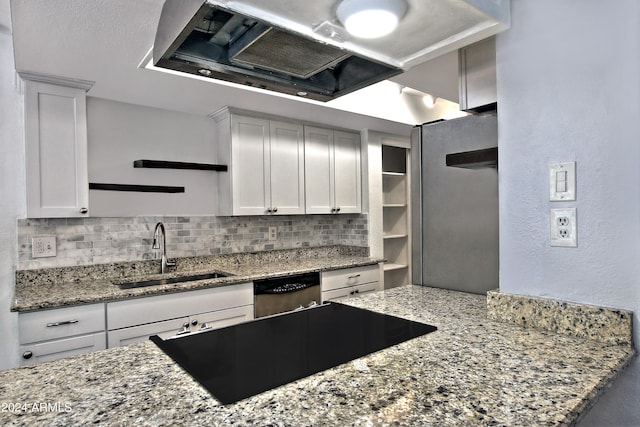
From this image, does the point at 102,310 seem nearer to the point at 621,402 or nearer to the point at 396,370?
the point at 396,370

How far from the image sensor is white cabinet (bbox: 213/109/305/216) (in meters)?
3.06

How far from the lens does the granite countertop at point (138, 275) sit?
6.86 ft

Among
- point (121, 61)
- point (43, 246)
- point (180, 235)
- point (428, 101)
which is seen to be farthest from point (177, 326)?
point (428, 101)

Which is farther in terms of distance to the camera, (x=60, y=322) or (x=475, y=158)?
(x=60, y=322)

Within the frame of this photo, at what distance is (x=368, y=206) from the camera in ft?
13.1

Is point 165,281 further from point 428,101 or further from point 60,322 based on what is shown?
point 428,101

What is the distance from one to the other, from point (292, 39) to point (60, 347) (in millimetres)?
2045

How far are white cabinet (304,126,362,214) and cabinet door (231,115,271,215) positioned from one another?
46 cm

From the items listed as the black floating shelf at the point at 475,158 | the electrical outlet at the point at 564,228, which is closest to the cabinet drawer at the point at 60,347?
the black floating shelf at the point at 475,158

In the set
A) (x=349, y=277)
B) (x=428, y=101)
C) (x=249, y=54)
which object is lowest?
(x=349, y=277)

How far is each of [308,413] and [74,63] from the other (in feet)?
7.33

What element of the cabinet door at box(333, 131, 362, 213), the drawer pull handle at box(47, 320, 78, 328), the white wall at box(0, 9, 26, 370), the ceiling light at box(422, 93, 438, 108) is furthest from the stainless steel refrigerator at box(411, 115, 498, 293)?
the ceiling light at box(422, 93, 438, 108)

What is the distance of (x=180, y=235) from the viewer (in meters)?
3.03

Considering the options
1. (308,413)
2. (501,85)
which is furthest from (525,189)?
(308,413)
